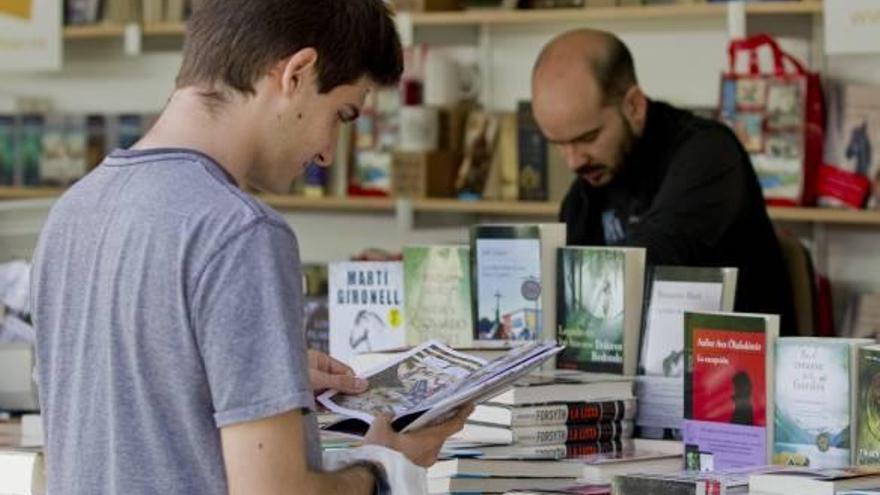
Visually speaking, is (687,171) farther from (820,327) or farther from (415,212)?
(415,212)

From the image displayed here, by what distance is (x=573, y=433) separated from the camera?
112 inches

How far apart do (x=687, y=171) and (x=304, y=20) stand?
98.6 inches

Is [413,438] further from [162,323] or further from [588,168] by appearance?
[588,168]

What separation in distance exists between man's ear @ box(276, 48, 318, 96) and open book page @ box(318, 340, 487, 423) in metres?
0.45

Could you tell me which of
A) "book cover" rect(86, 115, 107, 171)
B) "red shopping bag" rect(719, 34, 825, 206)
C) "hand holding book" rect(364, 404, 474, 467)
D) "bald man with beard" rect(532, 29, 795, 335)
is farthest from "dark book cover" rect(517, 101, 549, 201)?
"hand holding book" rect(364, 404, 474, 467)

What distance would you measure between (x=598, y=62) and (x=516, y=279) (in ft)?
4.75

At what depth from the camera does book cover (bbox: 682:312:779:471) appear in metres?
2.67

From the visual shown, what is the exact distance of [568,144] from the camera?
4.54 meters

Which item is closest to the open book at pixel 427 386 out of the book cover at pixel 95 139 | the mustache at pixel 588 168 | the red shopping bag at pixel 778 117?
the mustache at pixel 588 168

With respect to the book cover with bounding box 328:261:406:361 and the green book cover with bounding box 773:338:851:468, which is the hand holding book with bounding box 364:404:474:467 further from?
the book cover with bounding box 328:261:406:361

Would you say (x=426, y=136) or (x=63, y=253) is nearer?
(x=63, y=253)

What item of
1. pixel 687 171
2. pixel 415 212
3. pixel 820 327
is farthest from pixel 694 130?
pixel 415 212

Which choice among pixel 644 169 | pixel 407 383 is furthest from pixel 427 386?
pixel 644 169

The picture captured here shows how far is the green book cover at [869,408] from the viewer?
2.53 metres
